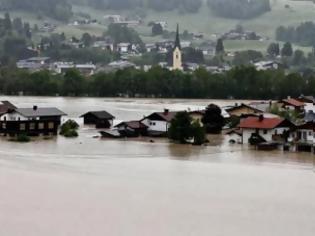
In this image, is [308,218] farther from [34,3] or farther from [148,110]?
[34,3]

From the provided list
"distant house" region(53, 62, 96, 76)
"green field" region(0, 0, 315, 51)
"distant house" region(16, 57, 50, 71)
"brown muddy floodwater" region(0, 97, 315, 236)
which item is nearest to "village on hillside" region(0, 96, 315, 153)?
"brown muddy floodwater" region(0, 97, 315, 236)

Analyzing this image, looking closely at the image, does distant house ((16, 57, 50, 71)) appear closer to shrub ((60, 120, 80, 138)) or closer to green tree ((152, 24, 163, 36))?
green tree ((152, 24, 163, 36))

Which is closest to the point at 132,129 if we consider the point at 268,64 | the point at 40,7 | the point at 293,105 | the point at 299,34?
the point at 293,105

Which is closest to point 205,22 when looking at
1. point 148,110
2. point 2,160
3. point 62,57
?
point 62,57

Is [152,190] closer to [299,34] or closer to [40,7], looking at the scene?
[299,34]

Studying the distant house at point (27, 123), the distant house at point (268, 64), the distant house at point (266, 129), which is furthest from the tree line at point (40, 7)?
the distant house at point (266, 129)

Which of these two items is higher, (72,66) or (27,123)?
(72,66)

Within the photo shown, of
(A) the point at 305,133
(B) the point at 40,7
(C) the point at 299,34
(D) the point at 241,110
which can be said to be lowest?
(A) the point at 305,133
